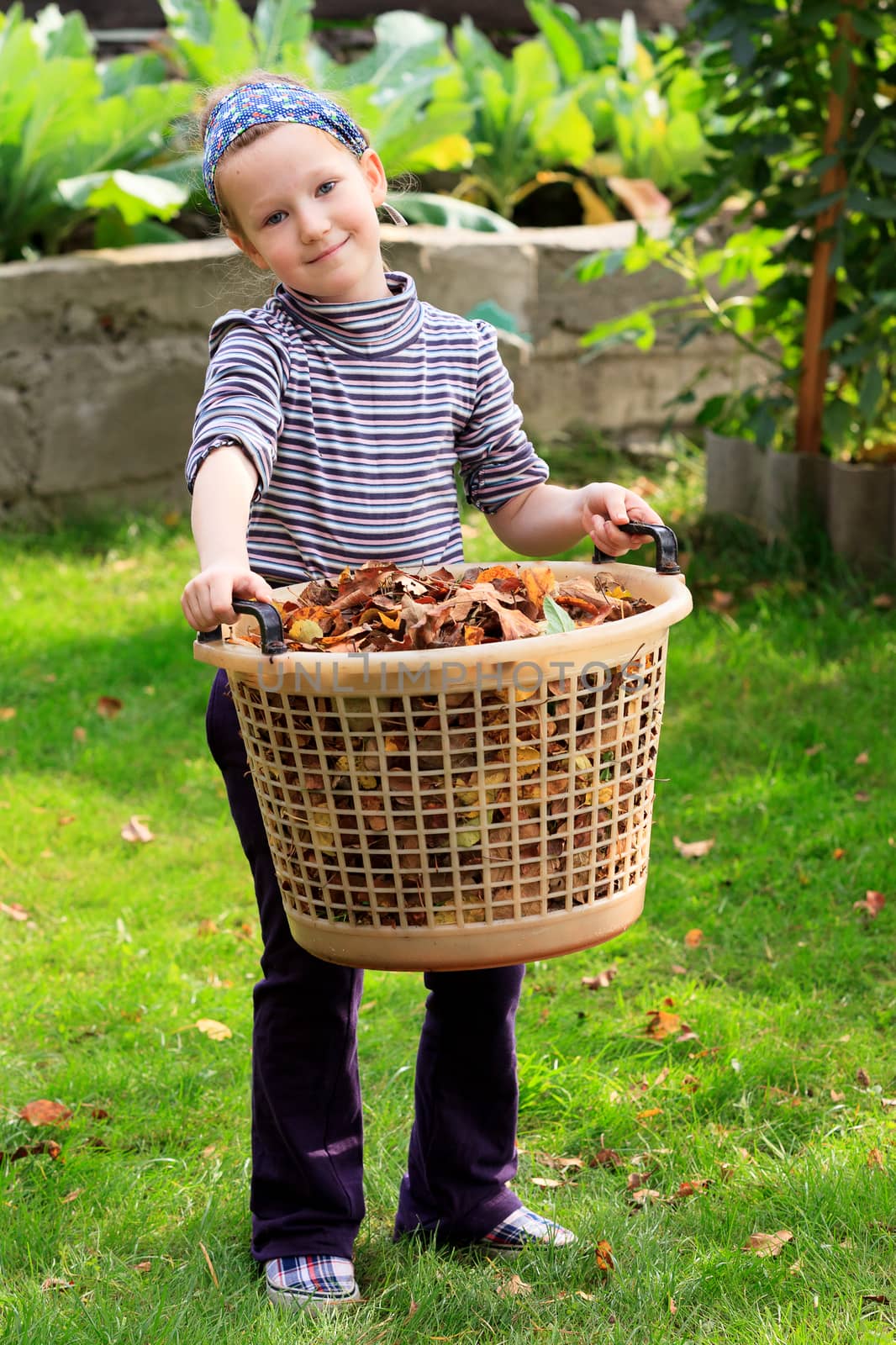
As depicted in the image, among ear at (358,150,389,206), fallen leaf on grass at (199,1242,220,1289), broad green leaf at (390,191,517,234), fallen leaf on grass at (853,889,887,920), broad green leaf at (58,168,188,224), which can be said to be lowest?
fallen leaf on grass at (853,889,887,920)

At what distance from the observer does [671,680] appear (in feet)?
14.1

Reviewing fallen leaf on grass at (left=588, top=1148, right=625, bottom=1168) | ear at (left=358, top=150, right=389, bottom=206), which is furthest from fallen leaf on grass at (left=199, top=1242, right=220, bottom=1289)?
ear at (left=358, top=150, right=389, bottom=206)

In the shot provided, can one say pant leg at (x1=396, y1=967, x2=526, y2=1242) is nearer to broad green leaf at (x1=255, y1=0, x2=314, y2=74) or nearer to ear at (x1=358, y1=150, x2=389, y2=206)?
ear at (x1=358, y1=150, x2=389, y2=206)

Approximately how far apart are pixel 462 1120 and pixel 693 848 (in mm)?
1382

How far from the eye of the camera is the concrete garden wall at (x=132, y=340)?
569cm

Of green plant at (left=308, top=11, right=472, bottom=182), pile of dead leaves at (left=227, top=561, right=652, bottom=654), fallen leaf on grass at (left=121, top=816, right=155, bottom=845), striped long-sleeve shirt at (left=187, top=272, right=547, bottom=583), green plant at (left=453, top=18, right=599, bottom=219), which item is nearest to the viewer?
pile of dead leaves at (left=227, top=561, right=652, bottom=654)

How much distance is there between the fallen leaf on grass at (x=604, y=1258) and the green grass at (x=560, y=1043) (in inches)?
0.6

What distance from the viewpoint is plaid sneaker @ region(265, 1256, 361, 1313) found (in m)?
2.06

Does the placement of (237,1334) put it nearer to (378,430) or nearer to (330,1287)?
(330,1287)

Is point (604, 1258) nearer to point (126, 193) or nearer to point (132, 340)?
point (132, 340)

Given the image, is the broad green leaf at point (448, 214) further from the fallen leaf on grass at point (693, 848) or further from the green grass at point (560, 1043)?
the fallen leaf on grass at point (693, 848)

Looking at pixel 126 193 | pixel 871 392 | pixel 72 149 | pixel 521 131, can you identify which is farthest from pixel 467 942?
pixel 521 131

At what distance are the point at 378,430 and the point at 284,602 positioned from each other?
1.13ft

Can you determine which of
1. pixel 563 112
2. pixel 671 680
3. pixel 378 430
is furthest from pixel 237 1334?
pixel 563 112
